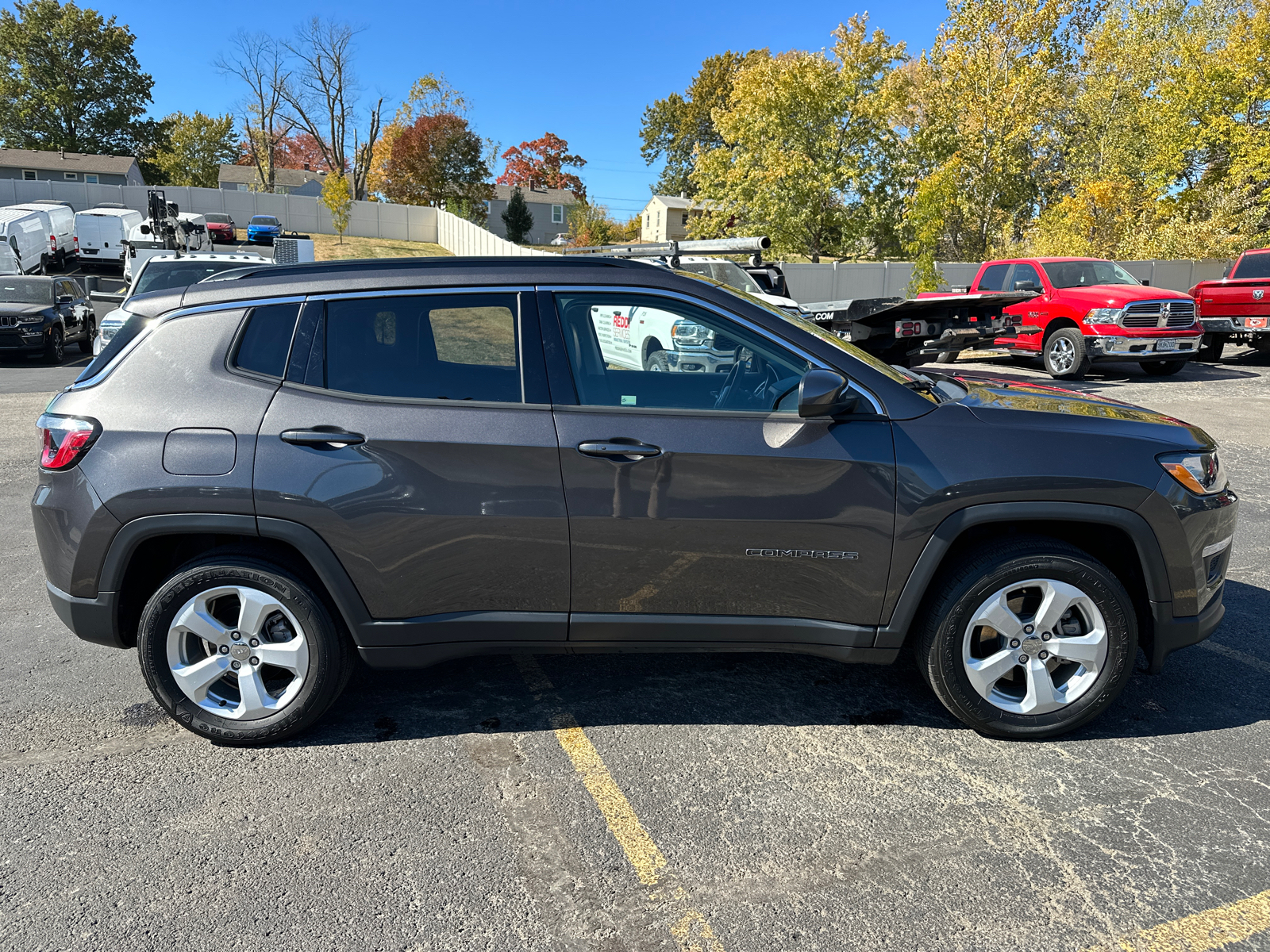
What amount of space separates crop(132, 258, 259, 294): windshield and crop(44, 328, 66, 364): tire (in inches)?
195

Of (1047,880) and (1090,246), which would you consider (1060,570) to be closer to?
(1047,880)

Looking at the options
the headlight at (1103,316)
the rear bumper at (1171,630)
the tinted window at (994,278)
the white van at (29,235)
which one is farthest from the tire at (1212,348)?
the white van at (29,235)

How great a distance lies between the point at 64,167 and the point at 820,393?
69810 millimetres

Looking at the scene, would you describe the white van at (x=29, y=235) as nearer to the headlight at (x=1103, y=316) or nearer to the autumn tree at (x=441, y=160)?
the autumn tree at (x=441, y=160)

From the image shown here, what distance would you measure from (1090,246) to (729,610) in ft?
108

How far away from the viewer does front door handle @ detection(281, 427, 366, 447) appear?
319 centimetres

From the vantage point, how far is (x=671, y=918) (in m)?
2.49

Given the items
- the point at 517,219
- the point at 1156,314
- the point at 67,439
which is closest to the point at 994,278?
the point at 1156,314

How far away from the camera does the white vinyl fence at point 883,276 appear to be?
26781mm

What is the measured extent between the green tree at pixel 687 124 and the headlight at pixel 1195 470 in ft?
226

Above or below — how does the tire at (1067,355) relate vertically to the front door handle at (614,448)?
below

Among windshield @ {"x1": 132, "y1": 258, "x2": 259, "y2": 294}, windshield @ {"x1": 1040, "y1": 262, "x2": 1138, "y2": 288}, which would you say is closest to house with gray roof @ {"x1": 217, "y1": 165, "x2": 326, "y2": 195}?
windshield @ {"x1": 132, "y1": 258, "x2": 259, "y2": 294}

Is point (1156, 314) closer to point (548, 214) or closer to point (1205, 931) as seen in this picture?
point (1205, 931)

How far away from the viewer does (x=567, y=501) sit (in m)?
3.19
